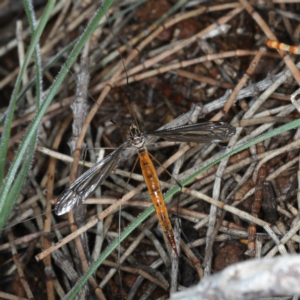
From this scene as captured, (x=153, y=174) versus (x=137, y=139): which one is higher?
(x=137, y=139)

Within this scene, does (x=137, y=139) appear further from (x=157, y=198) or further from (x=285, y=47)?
(x=285, y=47)

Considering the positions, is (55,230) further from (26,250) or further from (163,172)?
(163,172)

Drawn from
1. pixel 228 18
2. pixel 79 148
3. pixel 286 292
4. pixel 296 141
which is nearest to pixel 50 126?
pixel 79 148

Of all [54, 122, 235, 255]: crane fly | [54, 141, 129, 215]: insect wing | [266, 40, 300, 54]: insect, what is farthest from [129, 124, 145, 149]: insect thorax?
[266, 40, 300, 54]: insect

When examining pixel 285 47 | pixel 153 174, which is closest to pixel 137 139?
pixel 153 174

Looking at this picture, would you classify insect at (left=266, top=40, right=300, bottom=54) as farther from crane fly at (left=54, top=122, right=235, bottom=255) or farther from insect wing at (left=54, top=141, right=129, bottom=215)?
insect wing at (left=54, top=141, right=129, bottom=215)

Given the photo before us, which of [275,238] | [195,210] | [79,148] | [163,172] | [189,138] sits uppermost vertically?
[79,148]

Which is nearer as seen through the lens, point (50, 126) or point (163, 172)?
point (163, 172)
